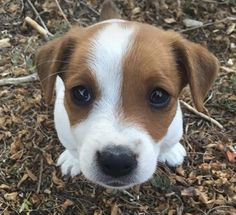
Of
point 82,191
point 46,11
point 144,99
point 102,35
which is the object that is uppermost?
point 102,35

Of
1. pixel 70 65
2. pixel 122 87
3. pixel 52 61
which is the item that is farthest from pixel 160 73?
pixel 52 61

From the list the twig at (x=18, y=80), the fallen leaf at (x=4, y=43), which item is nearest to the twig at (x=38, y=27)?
the fallen leaf at (x=4, y=43)

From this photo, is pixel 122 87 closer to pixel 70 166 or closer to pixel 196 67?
pixel 196 67

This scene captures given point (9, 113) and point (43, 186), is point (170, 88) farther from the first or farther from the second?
point (9, 113)

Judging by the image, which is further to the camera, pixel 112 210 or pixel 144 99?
pixel 112 210

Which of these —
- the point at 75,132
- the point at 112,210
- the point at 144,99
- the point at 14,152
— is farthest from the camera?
the point at 14,152

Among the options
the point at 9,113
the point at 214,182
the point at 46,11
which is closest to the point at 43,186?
Result: the point at 9,113

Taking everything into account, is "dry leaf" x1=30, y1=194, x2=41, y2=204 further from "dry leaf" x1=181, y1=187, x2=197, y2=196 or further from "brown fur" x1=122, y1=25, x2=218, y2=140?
"brown fur" x1=122, y1=25, x2=218, y2=140

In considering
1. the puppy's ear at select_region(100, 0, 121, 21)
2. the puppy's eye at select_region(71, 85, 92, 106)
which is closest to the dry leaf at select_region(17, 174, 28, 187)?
the puppy's eye at select_region(71, 85, 92, 106)
